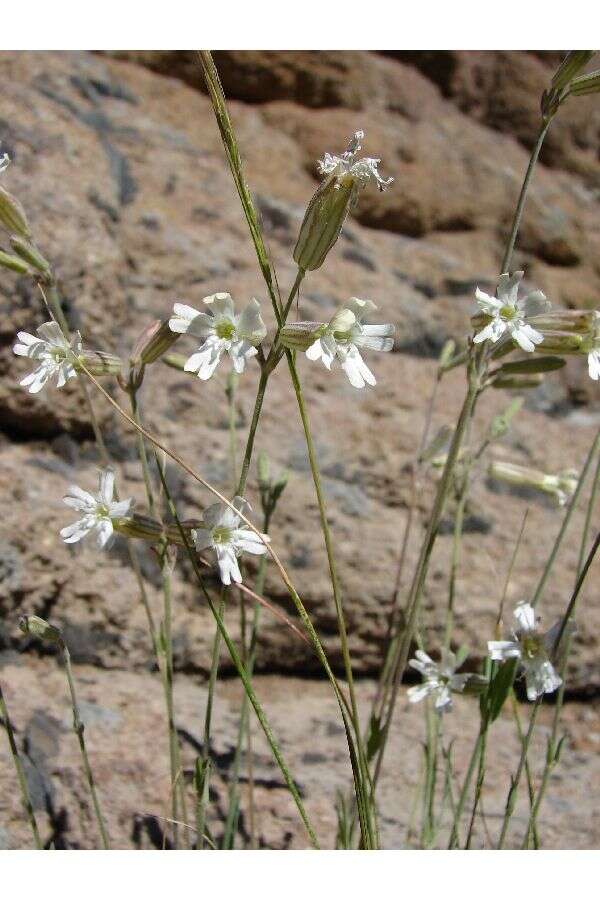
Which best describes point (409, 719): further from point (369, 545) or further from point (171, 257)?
point (171, 257)

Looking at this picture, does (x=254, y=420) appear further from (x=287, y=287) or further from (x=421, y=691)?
(x=287, y=287)

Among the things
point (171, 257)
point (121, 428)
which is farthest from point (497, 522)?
point (171, 257)

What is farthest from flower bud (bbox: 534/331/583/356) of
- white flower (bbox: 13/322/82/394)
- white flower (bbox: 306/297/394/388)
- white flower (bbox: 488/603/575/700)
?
white flower (bbox: 13/322/82/394)

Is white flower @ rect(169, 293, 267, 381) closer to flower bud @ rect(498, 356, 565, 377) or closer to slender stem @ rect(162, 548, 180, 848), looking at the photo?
slender stem @ rect(162, 548, 180, 848)

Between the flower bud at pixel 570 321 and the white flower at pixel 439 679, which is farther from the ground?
the flower bud at pixel 570 321

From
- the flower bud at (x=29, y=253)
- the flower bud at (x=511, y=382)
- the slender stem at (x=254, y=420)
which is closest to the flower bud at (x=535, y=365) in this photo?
the flower bud at (x=511, y=382)

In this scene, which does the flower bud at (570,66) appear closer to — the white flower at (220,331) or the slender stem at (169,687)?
the white flower at (220,331)

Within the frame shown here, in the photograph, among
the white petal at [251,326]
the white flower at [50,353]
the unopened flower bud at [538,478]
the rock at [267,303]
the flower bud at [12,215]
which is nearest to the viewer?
the white petal at [251,326]

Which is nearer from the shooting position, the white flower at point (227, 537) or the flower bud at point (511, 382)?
the white flower at point (227, 537)
